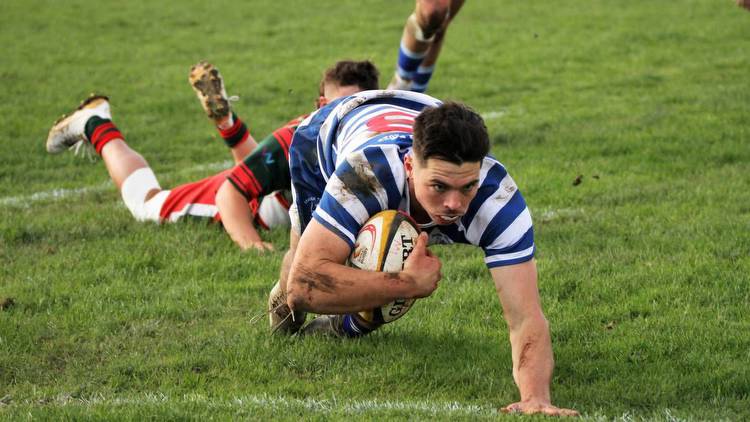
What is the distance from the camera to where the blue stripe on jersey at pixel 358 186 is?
14.3ft

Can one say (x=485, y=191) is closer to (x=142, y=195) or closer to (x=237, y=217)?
(x=237, y=217)

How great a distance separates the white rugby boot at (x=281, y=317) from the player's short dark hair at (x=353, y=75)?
1725 millimetres

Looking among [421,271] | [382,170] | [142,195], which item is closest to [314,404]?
[421,271]

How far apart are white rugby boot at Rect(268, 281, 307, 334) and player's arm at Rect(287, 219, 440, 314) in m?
1.02

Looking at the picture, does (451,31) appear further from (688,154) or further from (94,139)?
(94,139)

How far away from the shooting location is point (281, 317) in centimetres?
554

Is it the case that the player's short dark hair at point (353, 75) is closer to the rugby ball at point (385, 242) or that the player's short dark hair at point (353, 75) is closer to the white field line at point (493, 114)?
the rugby ball at point (385, 242)

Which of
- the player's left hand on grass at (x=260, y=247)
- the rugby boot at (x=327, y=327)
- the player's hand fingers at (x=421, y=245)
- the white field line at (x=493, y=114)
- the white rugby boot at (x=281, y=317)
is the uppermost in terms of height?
the player's hand fingers at (x=421, y=245)

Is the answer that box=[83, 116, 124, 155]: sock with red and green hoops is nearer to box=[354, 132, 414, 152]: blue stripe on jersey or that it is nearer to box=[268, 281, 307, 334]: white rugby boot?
box=[268, 281, 307, 334]: white rugby boot

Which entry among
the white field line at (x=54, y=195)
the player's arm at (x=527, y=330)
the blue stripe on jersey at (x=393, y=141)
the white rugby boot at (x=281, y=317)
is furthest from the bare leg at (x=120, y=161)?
the player's arm at (x=527, y=330)

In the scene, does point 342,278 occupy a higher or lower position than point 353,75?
lower

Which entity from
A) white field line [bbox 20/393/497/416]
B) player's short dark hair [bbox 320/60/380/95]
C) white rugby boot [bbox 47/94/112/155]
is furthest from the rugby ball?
white rugby boot [bbox 47/94/112/155]

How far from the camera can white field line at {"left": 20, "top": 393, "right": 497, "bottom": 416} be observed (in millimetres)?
4461

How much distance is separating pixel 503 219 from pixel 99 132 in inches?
190
